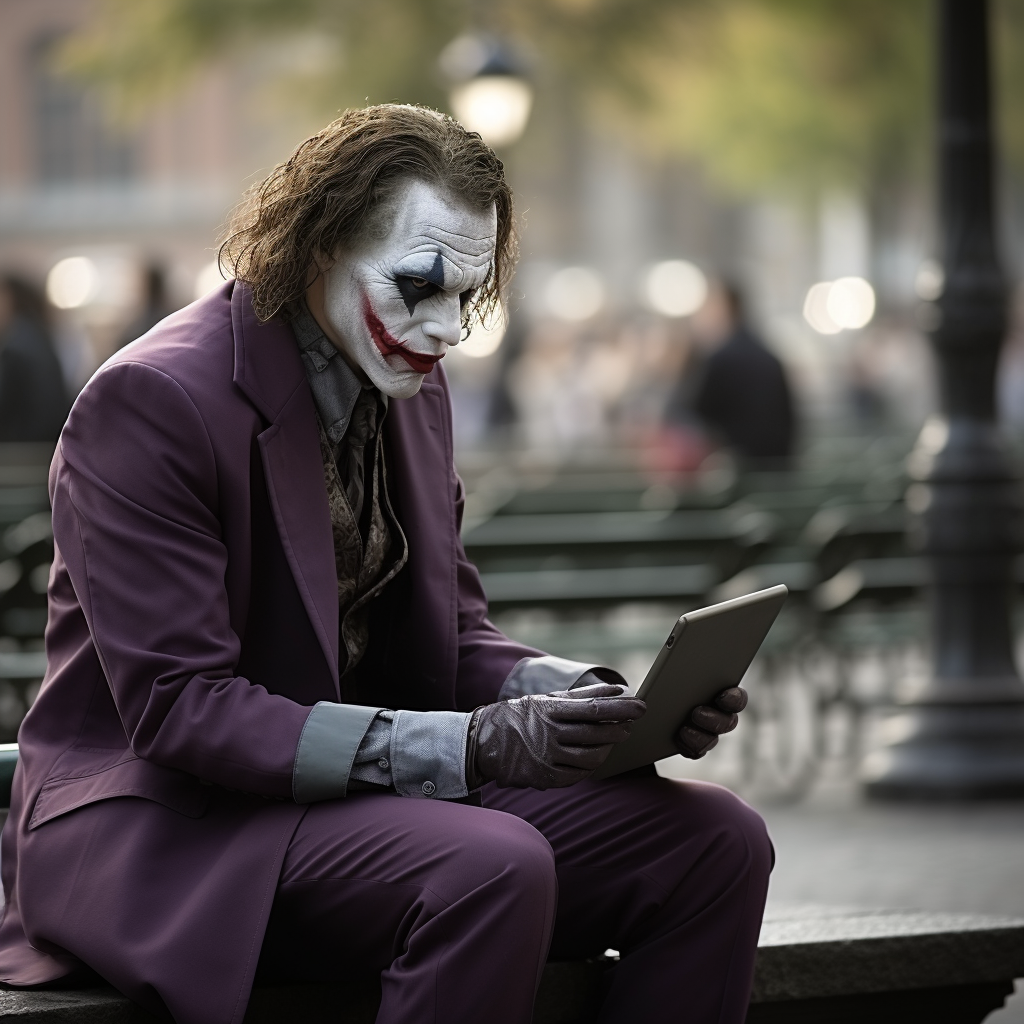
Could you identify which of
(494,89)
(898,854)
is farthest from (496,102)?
(898,854)

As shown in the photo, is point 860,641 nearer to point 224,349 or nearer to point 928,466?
point 928,466

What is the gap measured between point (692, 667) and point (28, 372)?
30.3ft

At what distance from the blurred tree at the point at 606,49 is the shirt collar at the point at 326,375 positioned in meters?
13.8

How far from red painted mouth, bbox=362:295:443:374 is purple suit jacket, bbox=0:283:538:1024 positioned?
0.38ft

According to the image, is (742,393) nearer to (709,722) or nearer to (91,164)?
(709,722)

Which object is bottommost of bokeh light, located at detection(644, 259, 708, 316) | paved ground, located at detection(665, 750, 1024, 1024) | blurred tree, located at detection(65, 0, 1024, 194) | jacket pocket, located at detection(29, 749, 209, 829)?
paved ground, located at detection(665, 750, 1024, 1024)

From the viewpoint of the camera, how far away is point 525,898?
8.00 ft

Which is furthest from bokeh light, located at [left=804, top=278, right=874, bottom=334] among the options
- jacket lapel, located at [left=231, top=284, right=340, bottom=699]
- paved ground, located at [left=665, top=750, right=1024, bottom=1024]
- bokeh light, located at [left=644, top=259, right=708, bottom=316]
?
jacket lapel, located at [left=231, top=284, right=340, bottom=699]

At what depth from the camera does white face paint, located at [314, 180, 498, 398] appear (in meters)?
2.74

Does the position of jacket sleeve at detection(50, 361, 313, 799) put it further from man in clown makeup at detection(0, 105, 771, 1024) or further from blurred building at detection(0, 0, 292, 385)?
blurred building at detection(0, 0, 292, 385)

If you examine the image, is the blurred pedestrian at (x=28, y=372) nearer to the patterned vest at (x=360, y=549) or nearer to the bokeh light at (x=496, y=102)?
the bokeh light at (x=496, y=102)

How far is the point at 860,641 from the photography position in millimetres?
7492

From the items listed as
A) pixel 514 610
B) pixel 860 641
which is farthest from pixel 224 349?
pixel 860 641

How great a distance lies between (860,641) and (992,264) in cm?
161
